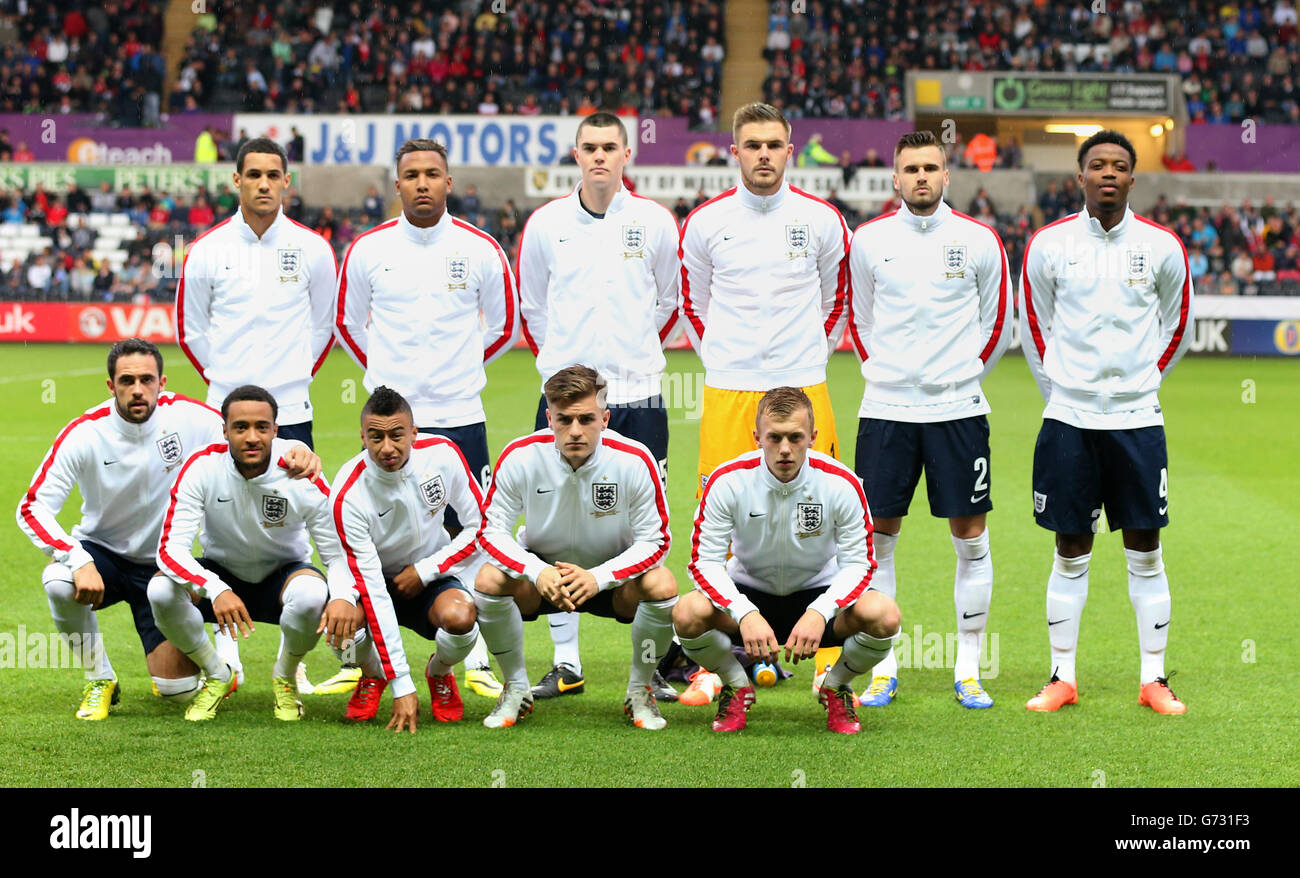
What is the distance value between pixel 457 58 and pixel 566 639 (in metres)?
28.2

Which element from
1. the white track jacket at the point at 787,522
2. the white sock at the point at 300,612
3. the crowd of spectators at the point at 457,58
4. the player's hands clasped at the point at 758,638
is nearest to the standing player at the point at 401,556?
the white sock at the point at 300,612

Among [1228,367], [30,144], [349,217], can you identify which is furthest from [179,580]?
[30,144]

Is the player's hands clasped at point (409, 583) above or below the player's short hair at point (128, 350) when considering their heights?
below

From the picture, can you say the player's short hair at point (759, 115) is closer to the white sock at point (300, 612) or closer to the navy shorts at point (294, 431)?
the navy shorts at point (294, 431)

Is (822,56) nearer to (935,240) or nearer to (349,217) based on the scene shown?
(349,217)

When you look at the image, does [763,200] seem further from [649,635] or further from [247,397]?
[247,397]

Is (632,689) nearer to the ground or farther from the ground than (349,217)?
nearer to the ground

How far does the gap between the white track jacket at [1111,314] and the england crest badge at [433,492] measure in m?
2.53

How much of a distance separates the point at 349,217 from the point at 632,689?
23713mm

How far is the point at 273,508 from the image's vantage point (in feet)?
17.9

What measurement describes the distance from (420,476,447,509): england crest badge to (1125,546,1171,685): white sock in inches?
113

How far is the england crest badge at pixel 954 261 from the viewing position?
5.73 m

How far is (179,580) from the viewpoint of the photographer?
5230mm

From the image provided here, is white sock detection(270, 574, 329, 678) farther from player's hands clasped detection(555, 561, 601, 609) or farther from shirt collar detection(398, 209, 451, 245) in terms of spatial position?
shirt collar detection(398, 209, 451, 245)
